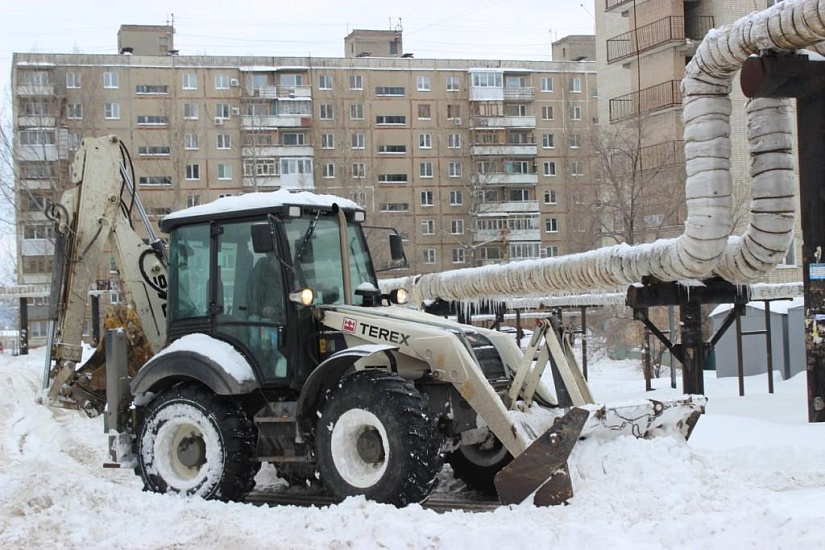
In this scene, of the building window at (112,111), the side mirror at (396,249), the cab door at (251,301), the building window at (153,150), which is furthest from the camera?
the building window at (112,111)

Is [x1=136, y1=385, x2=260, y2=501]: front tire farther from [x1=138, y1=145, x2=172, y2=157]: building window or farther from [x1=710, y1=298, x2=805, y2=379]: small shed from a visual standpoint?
[x1=138, y1=145, x2=172, y2=157]: building window

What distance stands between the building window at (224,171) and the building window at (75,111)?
881 centimetres

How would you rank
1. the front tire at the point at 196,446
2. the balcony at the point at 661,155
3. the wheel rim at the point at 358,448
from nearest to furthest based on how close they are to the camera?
the wheel rim at the point at 358,448 → the front tire at the point at 196,446 → the balcony at the point at 661,155

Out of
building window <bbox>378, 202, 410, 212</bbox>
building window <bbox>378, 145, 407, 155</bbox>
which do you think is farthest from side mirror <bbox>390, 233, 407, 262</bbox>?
building window <bbox>378, 145, 407, 155</bbox>

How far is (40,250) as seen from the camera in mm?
57312

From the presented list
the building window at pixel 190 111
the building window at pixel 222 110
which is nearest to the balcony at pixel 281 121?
the building window at pixel 222 110

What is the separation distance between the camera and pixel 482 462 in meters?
9.26

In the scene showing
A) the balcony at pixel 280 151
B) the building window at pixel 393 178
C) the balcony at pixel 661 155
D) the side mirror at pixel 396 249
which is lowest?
the side mirror at pixel 396 249

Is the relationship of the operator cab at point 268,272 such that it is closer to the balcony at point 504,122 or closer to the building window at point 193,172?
the building window at point 193,172

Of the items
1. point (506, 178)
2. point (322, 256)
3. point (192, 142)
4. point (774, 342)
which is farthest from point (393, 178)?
point (322, 256)

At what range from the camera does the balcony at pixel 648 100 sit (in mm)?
41750

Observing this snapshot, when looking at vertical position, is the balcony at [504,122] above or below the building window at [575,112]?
below

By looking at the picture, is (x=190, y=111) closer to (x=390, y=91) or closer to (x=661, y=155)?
(x=390, y=91)

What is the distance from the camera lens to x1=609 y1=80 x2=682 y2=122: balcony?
41.8 meters
